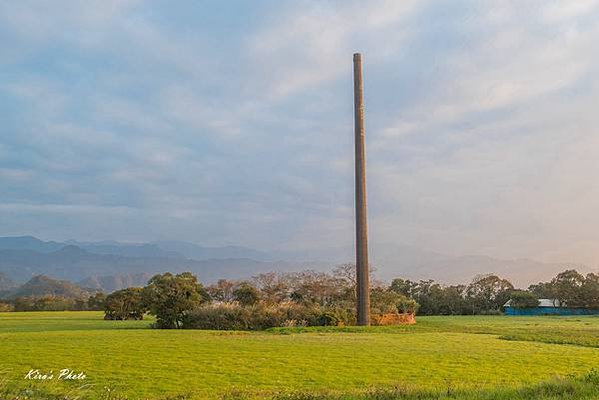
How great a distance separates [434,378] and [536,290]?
219ft

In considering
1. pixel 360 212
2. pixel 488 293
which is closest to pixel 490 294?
pixel 488 293

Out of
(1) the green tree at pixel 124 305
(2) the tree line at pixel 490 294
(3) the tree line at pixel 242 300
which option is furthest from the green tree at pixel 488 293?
(1) the green tree at pixel 124 305

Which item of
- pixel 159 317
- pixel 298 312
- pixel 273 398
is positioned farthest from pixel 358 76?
pixel 273 398

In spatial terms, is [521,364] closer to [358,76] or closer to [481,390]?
[481,390]

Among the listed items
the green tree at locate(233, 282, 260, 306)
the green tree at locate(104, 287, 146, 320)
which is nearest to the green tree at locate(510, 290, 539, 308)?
the green tree at locate(233, 282, 260, 306)

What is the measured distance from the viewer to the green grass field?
32.9 ft

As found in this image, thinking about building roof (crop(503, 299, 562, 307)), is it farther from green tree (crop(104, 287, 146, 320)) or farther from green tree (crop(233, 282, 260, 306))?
green tree (crop(104, 287, 146, 320))

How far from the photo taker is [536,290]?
73.7m

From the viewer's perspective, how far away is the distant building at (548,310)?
6531cm

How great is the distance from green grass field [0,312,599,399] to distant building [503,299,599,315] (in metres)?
46.5

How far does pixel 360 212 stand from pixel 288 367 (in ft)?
70.3

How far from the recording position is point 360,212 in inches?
1363

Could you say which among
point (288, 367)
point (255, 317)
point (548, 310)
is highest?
point (548, 310)

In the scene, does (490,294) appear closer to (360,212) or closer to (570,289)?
(570,289)
